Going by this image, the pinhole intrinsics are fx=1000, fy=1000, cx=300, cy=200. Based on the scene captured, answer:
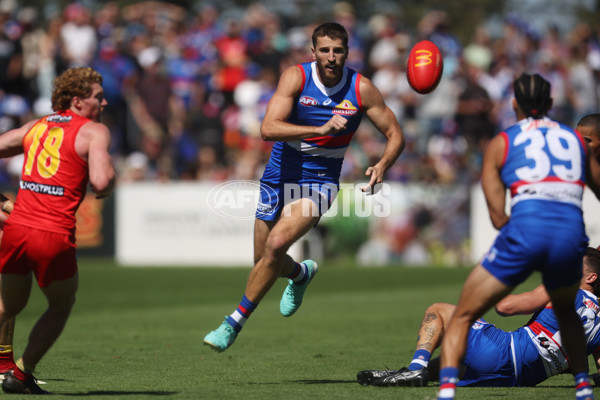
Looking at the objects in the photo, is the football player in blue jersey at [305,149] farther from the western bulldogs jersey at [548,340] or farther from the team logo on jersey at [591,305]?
the team logo on jersey at [591,305]

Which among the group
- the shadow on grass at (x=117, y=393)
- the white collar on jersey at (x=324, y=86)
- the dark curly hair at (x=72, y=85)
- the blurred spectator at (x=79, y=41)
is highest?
the blurred spectator at (x=79, y=41)

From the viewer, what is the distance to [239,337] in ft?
37.5

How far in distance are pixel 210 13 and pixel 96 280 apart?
9772mm

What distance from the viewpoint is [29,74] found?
23.0 metres

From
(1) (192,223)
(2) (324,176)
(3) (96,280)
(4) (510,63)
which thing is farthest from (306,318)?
(4) (510,63)

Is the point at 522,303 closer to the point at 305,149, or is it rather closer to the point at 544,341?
the point at 544,341

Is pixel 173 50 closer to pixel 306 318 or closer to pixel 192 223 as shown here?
pixel 192 223

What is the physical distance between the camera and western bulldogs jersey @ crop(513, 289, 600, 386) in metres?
7.58

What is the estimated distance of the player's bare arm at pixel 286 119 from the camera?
316 inches

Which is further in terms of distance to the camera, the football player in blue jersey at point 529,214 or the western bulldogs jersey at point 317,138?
the western bulldogs jersey at point 317,138

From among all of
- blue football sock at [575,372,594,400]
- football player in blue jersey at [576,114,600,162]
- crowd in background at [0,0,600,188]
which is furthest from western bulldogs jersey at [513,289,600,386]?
crowd in background at [0,0,600,188]

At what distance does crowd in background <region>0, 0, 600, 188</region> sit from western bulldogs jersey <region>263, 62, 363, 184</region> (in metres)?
11.9

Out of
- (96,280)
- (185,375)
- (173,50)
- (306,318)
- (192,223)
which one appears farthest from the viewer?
(173,50)

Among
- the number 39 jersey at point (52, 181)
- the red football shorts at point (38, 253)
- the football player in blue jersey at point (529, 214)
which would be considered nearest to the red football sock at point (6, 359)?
the red football shorts at point (38, 253)
